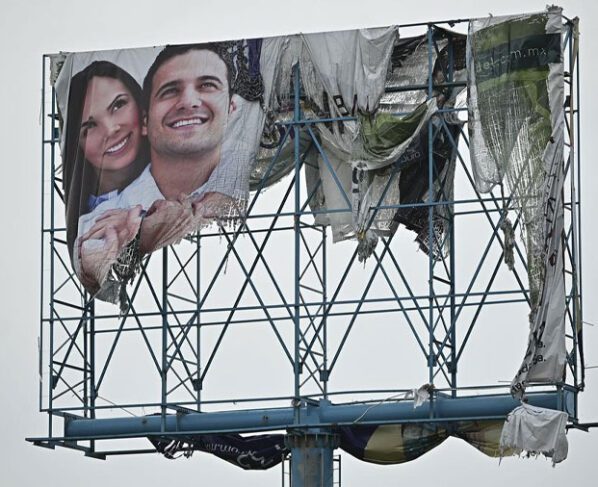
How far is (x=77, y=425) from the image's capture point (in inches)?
2196

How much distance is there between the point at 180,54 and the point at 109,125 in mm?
2016

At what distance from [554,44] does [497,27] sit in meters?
1.20

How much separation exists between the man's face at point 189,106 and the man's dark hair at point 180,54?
0.21 feet

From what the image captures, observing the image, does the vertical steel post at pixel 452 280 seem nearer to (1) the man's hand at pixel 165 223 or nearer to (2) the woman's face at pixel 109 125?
(1) the man's hand at pixel 165 223

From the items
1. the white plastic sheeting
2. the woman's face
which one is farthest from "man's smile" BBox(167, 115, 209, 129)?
the white plastic sheeting

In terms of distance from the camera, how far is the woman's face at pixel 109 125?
185 ft

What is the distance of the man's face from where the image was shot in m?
55.7

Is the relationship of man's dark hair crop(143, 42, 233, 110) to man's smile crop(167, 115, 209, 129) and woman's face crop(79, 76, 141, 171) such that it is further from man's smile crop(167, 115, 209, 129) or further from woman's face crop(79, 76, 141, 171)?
man's smile crop(167, 115, 209, 129)

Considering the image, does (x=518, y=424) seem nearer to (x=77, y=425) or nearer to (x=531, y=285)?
(x=531, y=285)

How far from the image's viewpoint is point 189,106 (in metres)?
55.9

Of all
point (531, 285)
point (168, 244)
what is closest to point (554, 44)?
point (531, 285)

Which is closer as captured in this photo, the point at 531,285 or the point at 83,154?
the point at 531,285

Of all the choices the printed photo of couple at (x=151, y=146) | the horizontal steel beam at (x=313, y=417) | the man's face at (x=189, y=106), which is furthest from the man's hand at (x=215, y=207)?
the horizontal steel beam at (x=313, y=417)

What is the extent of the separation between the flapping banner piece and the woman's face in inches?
285
